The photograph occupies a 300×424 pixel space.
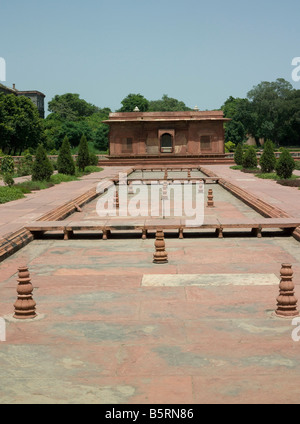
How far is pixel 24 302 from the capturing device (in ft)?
23.5

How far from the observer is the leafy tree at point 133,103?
9962cm

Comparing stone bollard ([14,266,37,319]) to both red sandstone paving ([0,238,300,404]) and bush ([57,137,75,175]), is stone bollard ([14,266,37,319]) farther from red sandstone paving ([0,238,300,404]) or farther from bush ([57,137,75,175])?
bush ([57,137,75,175])

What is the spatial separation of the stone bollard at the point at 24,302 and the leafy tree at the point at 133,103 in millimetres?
93110

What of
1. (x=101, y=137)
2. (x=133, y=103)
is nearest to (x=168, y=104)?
(x=133, y=103)

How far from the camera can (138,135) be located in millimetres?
51375

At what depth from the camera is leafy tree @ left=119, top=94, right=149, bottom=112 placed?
99.6 m

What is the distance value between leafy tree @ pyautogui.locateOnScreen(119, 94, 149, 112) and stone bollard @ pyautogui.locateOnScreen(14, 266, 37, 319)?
305 feet

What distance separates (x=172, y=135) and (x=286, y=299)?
44741 millimetres

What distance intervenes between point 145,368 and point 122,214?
1099 centimetres

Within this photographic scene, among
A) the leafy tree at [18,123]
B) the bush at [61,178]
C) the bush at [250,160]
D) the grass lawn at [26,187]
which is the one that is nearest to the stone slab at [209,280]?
the grass lawn at [26,187]

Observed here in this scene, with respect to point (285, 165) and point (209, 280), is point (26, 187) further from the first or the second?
point (209, 280)
